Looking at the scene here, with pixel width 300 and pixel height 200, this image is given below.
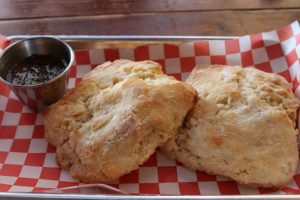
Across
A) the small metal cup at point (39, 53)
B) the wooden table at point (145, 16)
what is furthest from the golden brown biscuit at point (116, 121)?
the wooden table at point (145, 16)

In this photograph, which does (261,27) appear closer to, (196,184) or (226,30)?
(226,30)

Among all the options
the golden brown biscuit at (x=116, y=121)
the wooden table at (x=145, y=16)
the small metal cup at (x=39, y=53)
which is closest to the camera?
the golden brown biscuit at (x=116, y=121)

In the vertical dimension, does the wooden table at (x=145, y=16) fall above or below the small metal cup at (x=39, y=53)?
below

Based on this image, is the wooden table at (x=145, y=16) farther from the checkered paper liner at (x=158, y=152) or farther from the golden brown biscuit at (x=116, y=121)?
the golden brown biscuit at (x=116, y=121)

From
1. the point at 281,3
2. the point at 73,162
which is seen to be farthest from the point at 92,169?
the point at 281,3

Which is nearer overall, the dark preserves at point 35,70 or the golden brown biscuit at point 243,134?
the golden brown biscuit at point 243,134
